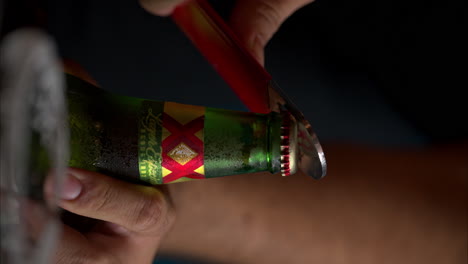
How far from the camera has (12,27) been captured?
0.74m

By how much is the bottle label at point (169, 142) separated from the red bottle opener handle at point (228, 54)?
0.23 feet

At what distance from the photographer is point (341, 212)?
30.6 inches

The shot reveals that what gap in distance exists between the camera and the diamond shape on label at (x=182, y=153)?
478mm

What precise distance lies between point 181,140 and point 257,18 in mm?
253

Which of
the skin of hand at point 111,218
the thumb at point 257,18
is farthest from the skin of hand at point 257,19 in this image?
the skin of hand at point 111,218

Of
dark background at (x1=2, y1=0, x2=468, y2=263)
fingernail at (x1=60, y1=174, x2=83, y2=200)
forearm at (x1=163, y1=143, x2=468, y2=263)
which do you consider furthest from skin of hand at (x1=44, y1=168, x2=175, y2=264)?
dark background at (x1=2, y1=0, x2=468, y2=263)

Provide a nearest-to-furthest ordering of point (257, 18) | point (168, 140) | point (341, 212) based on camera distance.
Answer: point (168, 140) < point (257, 18) < point (341, 212)

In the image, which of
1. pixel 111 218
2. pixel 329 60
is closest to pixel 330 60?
pixel 329 60

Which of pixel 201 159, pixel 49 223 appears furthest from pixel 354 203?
pixel 49 223

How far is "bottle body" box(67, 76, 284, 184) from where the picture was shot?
1.57 ft

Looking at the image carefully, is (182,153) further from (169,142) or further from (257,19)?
(257,19)

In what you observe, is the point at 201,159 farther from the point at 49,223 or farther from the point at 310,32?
the point at 310,32

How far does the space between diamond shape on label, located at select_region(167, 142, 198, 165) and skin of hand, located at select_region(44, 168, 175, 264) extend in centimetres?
8

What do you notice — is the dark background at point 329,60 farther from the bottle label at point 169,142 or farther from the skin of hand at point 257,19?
the bottle label at point 169,142
